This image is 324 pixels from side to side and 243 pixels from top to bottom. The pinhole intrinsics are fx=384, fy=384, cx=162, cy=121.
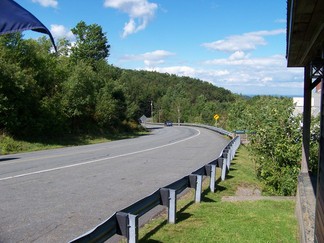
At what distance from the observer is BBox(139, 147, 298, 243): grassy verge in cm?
658

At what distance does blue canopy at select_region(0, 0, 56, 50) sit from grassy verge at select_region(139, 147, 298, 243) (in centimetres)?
429

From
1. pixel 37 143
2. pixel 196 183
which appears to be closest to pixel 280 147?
pixel 196 183

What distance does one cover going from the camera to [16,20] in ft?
10.2

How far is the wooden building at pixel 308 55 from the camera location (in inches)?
164

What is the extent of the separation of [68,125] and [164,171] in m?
22.9

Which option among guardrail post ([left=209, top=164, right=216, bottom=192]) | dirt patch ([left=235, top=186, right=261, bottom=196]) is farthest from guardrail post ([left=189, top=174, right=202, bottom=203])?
dirt patch ([left=235, top=186, right=261, bottom=196])

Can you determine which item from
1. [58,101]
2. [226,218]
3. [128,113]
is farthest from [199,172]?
[128,113]

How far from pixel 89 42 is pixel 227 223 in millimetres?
60701

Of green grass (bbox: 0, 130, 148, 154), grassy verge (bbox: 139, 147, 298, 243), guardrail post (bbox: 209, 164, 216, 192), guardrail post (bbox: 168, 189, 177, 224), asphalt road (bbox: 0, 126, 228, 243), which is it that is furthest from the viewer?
green grass (bbox: 0, 130, 148, 154)

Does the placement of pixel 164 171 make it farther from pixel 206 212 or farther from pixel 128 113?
pixel 128 113

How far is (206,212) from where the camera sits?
322 inches

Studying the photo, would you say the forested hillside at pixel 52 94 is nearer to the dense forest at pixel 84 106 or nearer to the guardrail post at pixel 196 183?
the dense forest at pixel 84 106

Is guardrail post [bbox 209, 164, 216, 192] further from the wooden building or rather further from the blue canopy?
the blue canopy

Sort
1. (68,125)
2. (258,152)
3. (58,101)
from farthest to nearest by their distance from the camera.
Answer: (68,125)
(58,101)
(258,152)
